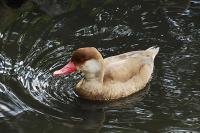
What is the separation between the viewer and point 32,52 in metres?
12.1

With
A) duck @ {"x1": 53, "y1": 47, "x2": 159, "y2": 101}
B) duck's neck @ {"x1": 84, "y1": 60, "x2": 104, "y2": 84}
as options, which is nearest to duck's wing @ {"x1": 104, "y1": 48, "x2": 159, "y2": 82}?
duck @ {"x1": 53, "y1": 47, "x2": 159, "y2": 101}

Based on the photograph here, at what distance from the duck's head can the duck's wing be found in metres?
0.37

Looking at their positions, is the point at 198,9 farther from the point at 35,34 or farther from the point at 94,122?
the point at 94,122

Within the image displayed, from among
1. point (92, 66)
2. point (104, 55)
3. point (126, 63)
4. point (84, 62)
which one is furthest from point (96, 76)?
point (104, 55)

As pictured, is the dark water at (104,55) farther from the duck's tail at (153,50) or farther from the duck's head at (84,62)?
the duck's head at (84,62)

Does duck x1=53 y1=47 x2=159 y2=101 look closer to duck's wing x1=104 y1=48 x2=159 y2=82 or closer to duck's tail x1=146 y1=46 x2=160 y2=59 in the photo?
duck's wing x1=104 y1=48 x2=159 y2=82

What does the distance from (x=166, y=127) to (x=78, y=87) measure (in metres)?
1.89

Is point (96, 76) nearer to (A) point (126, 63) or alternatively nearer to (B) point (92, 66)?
(B) point (92, 66)

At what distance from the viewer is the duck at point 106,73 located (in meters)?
10.4

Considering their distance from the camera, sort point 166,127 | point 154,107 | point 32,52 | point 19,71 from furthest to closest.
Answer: point 32,52
point 19,71
point 154,107
point 166,127

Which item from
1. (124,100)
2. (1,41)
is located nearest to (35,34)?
(1,41)

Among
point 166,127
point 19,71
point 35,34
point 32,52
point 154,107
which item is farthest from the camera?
point 35,34

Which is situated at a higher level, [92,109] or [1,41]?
[1,41]

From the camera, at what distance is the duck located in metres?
10.4
